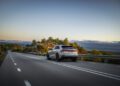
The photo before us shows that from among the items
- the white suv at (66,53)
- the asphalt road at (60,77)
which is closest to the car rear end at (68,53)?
the white suv at (66,53)

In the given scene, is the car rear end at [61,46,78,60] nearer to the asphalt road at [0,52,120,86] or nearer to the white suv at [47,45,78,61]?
the white suv at [47,45,78,61]

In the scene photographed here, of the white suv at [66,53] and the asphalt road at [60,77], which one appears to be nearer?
the asphalt road at [60,77]

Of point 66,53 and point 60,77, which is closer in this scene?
point 60,77

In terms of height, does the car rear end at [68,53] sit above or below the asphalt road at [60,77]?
above

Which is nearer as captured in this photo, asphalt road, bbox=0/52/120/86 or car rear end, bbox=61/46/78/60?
asphalt road, bbox=0/52/120/86

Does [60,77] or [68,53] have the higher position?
[68,53]

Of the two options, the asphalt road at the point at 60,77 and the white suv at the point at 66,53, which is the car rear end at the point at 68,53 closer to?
the white suv at the point at 66,53

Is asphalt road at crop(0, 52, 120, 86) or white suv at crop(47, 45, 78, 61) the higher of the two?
white suv at crop(47, 45, 78, 61)

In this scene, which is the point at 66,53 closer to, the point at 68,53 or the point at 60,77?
the point at 68,53

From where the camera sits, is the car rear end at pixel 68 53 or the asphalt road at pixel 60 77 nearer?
the asphalt road at pixel 60 77

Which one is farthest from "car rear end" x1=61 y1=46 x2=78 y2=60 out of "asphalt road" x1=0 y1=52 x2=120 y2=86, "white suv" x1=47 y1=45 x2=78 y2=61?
"asphalt road" x1=0 y1=52 x2=120 y2=86

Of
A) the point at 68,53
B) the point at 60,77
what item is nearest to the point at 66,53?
the point at 68,53

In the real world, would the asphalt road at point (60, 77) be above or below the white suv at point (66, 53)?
below

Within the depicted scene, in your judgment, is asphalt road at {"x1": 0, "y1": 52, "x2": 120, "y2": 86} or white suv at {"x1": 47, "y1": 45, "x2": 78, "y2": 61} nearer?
asphalt road at {"x1": 0, "y1": 52, "x2": 120, "y2": 86}
